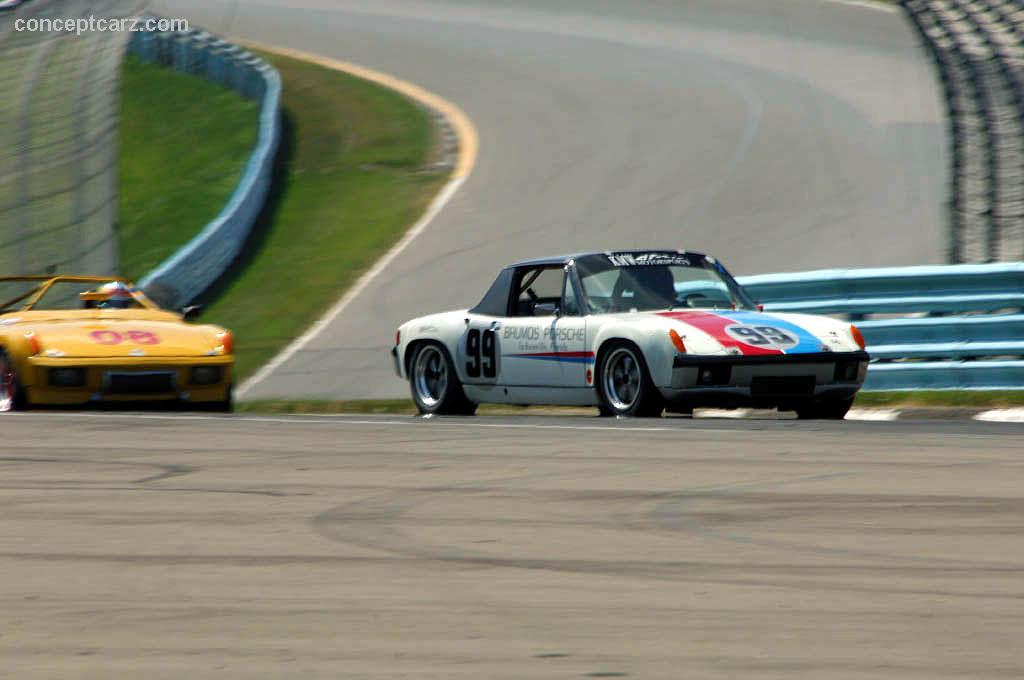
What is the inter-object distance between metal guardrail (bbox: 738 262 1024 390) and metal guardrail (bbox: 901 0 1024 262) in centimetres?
338

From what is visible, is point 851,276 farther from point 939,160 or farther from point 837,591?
point 939,160

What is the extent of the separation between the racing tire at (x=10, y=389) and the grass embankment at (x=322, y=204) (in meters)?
4.08

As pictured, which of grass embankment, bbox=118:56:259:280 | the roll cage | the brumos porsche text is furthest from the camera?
grass embankment, bbox=118:56:259:280

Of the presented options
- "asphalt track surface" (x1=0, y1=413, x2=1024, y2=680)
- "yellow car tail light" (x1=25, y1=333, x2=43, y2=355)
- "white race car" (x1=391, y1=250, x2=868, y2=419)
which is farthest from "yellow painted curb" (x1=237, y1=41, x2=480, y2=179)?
"asphalt track surface" (x1=0, y1=413, x2=1024, y2=680)

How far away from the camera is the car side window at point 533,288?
13.0 metres

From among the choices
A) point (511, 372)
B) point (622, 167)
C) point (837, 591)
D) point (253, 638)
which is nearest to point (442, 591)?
point (253, 638)

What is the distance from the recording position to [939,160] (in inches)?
941

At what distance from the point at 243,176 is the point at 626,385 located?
529 inches

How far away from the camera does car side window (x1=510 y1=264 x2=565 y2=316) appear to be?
512 inches

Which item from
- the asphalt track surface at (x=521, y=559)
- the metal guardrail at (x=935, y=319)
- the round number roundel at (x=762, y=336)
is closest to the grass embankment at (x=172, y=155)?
the metal guardrail at (x=935, y=319)

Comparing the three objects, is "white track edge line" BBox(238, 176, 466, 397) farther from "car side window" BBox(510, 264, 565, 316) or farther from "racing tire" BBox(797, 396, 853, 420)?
"racing tire" BBox(797, 396, 853, 420)

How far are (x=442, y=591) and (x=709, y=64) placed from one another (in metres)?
26.5

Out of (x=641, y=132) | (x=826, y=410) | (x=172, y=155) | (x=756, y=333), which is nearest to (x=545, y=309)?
(x=756, y=333)

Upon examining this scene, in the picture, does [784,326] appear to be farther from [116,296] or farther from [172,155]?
[172,155]
